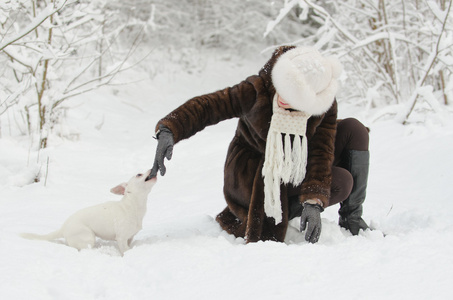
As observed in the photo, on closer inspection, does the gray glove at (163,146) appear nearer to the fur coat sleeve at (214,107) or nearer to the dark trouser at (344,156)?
the fur coat sleeve at (214,107)

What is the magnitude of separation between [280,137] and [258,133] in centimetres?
13

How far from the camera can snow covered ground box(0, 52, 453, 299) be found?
4.29 ft

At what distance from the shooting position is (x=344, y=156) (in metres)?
2.16

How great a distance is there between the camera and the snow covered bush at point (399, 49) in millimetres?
4004

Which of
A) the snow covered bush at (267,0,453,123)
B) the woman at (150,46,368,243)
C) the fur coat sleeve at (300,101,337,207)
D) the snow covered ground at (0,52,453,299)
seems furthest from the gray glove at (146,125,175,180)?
the snow covered bush at (267,0,453,123)

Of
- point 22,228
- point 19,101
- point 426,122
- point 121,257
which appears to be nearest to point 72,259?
point 121,257

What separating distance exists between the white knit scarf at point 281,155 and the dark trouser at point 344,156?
0.60 ft

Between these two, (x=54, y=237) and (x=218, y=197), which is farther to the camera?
(x=218, y=197)

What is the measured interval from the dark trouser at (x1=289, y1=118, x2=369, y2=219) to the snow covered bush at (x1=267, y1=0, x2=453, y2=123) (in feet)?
6.70

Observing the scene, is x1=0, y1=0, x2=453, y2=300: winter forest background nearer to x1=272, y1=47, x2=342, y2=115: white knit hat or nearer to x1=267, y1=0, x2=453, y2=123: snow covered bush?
x1=267, y1=0, x2=453, y2=123: snow covered bush

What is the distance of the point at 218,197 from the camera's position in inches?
123

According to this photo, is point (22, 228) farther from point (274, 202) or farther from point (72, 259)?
Answer: point (274, 202)

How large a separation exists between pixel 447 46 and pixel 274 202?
9.46 feet

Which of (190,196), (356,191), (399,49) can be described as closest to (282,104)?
(356,191)
